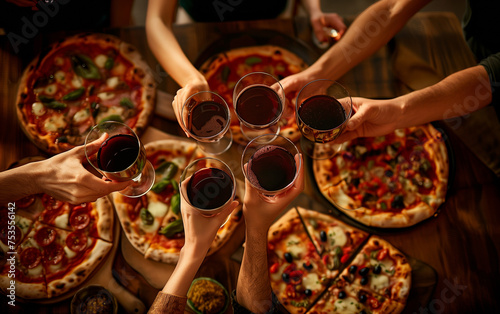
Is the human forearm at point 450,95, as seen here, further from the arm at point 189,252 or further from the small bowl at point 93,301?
the small bowl at point 93,301

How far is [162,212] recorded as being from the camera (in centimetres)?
249

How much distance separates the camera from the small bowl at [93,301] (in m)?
2.23

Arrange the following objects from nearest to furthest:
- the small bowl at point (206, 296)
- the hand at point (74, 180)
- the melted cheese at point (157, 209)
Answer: the hand at point (74, 180) < the small bowl at point (206, 296) < the melted cheese at point (157, 209)

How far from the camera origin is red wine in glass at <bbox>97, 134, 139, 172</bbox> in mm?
1930

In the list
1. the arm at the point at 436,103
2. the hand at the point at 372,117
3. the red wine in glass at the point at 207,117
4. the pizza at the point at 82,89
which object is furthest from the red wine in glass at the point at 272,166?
the pizza at the point at 82,89

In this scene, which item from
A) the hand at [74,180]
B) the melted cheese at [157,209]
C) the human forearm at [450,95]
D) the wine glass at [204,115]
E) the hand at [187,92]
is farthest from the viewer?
the melted cheese at [157,209]

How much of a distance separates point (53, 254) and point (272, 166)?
1.82 metres

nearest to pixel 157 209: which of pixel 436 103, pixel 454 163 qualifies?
pixel 436 103

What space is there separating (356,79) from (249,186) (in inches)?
61.5

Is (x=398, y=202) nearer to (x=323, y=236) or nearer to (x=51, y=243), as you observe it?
(x=323, y=236)

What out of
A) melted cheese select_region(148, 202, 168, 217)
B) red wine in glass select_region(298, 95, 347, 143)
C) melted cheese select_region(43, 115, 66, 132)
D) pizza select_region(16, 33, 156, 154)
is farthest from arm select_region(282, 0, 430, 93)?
melted cheese select_region(43, 115, 66, 132)

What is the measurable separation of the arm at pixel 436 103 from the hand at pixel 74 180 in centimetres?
155

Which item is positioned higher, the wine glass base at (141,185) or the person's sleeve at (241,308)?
the wine glass base at (141,185)

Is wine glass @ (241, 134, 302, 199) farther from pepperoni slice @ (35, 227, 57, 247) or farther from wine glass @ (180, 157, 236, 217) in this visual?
pepperoni slice @ (35, 227, 57, 247)
